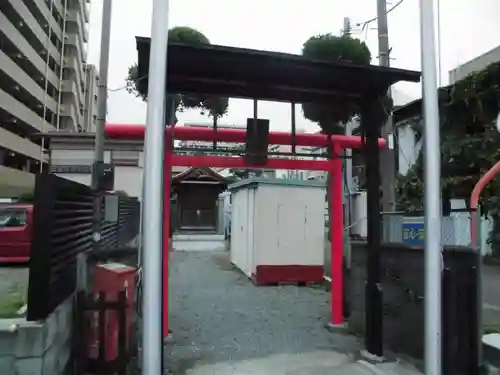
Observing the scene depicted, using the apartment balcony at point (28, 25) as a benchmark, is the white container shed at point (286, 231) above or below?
below

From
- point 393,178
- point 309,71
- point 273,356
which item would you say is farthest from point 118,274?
point 393,178

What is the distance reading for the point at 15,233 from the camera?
9.18m

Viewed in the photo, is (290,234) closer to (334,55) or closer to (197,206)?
(334,55)

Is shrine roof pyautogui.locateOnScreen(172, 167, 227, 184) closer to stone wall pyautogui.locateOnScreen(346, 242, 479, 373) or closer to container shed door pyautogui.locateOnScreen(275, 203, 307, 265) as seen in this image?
container shed door pyautogui.locateOnScreen(275, 203, 307, 265)

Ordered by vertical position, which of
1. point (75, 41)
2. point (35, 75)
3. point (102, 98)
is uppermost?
point (75, 41)

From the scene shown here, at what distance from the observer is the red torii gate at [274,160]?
510cm

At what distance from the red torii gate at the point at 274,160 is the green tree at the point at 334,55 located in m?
0.26

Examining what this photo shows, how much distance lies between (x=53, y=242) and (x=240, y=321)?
136 inches

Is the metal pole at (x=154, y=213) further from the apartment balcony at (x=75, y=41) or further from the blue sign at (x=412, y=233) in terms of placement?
the apartment balcony at (x=75, y=41)

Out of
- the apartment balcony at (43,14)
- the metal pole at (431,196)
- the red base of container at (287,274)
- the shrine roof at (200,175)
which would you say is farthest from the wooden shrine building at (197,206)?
the apartment balcony at (43,14)

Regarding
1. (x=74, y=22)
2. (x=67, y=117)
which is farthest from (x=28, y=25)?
(x=74, y=22)

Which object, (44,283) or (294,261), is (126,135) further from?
(294,261)

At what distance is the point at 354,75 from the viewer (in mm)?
4258

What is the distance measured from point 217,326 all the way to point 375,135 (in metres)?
2.94
